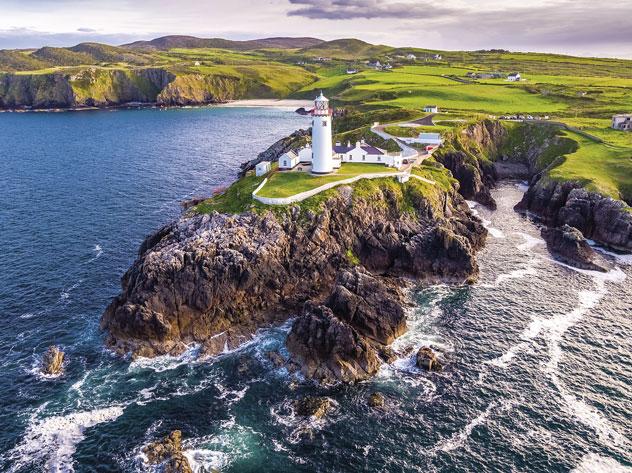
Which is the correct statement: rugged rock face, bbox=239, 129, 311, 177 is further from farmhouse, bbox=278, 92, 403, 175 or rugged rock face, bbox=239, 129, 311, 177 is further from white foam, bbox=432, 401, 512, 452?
white foam, bbox=432, 401, 512, 452

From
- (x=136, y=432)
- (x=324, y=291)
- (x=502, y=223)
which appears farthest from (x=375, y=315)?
(x=502, y=223)

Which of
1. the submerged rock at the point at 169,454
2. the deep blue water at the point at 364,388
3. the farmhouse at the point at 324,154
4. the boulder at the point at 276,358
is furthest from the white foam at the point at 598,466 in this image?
the farmhouse at the point at 324,154

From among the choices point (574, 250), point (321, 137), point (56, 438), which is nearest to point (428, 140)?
point (321, 137)

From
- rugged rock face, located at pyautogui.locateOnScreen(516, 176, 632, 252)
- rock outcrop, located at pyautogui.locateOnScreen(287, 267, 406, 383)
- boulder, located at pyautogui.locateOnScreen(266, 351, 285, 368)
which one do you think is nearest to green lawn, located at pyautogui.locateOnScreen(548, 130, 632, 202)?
rugged rock face, located at pyautogui.locateOnScreen(516, 176, 632, 252)

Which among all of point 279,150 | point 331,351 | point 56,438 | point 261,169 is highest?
point 261,169

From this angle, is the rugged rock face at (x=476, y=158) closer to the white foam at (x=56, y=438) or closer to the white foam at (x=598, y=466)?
the white foam at (x=598, y=466)

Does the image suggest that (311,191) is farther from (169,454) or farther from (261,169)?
(169,454)

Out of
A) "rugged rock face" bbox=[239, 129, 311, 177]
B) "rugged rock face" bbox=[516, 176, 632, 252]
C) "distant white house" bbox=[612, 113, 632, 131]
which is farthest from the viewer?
"distant white house" bbox=[612, 113, 632, 131]

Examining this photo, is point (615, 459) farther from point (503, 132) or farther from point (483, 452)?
point (503, 132)
